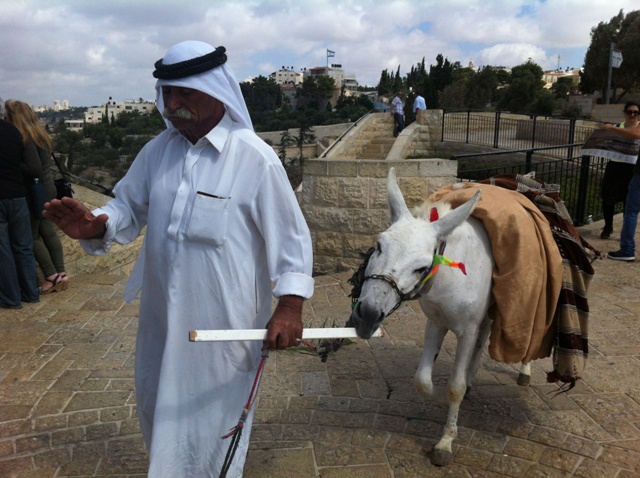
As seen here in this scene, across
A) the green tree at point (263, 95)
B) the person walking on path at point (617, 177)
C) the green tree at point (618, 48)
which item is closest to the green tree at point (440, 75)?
the green tree at point (618, 48)

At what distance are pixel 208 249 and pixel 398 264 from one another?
2.67ft

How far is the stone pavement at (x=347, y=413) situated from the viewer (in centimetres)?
309

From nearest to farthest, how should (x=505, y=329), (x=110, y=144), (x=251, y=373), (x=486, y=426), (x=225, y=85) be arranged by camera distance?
(x=225, y=85), (x=251, y=373), (x=505, y=329), (x=486, y=426), (x=110, y=144)

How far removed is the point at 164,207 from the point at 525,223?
Result: 1952mm

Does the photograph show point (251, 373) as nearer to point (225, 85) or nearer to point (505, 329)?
point (225, 85)

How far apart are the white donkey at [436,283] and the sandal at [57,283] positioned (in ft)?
15.0

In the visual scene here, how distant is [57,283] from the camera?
603cm

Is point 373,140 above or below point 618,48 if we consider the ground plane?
below

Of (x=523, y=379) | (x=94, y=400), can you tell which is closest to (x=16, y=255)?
(x=94, y=400)

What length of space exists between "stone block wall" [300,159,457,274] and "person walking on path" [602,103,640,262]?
2.32 m

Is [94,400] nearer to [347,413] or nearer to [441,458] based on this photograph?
[347,413]

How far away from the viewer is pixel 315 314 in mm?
5656

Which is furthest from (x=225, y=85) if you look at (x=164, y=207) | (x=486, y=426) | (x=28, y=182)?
(x=28, y=182)

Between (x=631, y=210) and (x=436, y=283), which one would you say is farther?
(x=631, y=210)
